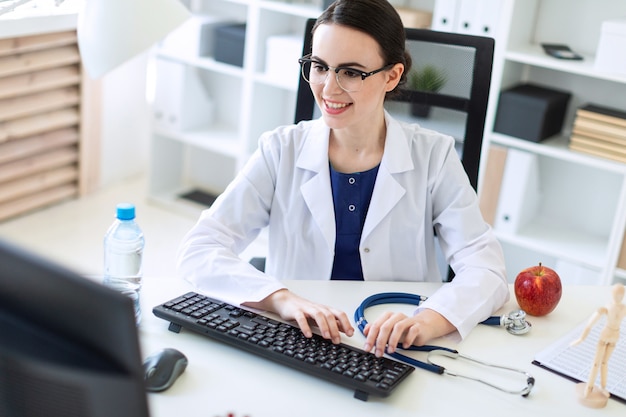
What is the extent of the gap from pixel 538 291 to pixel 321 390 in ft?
1.69

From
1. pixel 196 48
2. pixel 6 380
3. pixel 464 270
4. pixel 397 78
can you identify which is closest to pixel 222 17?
pixel 196 48

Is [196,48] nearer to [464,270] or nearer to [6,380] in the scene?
[464,270]

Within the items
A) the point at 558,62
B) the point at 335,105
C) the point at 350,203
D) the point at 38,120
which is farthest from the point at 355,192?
the point at 38,120

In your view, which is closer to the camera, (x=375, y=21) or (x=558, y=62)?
(x=375, y=21)

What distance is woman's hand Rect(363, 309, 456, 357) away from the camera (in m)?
1.32

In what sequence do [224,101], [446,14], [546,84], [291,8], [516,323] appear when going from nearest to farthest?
[516,323]
[446,14]
[546,84]
[291,8]
[224,101]

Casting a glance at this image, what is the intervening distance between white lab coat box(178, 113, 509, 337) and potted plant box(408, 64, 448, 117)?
0.49 feet

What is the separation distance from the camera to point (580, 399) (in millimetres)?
1269

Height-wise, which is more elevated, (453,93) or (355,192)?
(453,93)

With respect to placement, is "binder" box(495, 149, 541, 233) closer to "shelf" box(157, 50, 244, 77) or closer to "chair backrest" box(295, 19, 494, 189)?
"chair backrest" box(295, 19, 494, 189)

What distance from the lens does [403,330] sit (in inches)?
53.4

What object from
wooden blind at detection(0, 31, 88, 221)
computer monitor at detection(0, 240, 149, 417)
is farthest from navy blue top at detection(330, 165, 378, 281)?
wooden blind at detection(0, 31, 88, 221)

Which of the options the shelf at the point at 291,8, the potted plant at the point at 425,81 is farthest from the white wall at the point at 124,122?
the potted plant at the point at 425,81

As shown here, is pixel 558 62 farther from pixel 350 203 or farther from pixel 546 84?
pixel 350 203
